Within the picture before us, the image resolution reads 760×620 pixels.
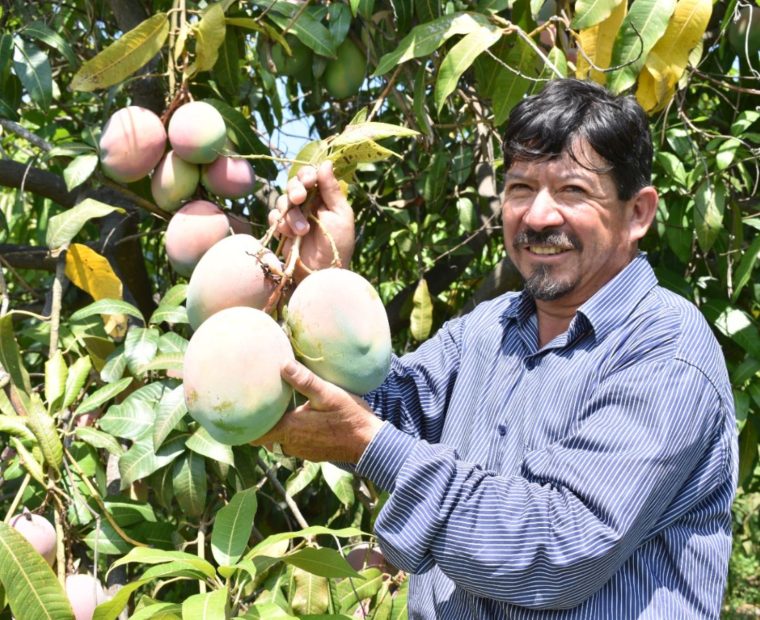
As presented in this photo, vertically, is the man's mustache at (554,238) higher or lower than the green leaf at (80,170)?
lower

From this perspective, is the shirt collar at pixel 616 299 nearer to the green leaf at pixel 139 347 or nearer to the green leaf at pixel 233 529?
the green leaf at pixel 233 529

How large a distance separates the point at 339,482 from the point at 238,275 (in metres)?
0.90

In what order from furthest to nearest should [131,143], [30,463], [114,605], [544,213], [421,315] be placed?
1. [421,315]
2. [131,143]
3. [30,463]
4. [544,213]
5. [114,605]

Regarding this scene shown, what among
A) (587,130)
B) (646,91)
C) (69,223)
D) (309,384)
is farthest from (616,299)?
(69,223)

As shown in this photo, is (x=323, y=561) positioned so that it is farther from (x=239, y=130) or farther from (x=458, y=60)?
(x=239, y=130)

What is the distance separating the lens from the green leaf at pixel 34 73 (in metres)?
2.20

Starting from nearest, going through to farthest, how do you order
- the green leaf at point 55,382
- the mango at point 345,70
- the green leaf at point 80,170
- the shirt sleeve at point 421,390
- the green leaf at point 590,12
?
the shirt sleeve at point 421,390 < the green leaf at point 590,12 < the green leaf at point 55,382 < the green leaf at point 80,170 < the mango at point 345,70

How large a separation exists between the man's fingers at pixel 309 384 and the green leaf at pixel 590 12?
2.80 feet

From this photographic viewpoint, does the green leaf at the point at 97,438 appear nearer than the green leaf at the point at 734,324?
Yes

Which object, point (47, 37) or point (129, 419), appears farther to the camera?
point (47, 37)

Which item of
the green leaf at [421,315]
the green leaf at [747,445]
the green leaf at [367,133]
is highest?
the green leaf at [367,133]

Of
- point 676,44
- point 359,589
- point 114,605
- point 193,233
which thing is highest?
point 676,44

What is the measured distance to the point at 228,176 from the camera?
211 cm

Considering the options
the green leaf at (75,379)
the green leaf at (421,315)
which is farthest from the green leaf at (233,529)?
the green leaf at (421,315)
